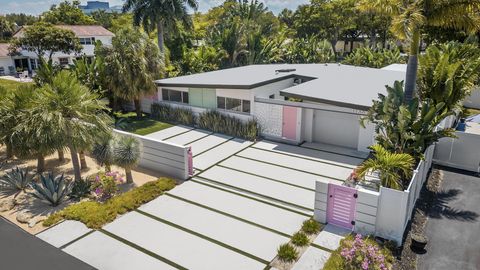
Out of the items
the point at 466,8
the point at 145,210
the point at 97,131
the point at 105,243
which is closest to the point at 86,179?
the point at 97,131

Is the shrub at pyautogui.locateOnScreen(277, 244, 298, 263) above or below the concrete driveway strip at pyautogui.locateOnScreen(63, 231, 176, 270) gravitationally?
above

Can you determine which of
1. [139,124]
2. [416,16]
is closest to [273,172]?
[416,16]

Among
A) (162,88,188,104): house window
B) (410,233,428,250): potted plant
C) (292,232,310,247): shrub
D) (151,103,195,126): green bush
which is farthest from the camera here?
(162,88,188,104): house window

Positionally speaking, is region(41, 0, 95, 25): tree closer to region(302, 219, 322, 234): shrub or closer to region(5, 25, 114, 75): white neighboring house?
region(5, 25, 114, 75): white neighboring house

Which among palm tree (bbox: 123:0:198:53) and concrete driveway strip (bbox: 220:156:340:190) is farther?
palm tree (bbox: 123:0:198:53)

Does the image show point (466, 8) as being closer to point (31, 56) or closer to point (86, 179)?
point (86, 179)

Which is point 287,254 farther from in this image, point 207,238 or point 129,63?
point 129,63

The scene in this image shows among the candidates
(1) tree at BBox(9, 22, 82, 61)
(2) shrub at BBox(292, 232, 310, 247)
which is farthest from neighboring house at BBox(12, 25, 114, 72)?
(2) shrub at BBox(292, 232, 310, 247)

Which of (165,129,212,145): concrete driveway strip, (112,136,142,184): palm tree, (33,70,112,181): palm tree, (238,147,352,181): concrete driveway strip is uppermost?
(33,70,112,181): palm tree
